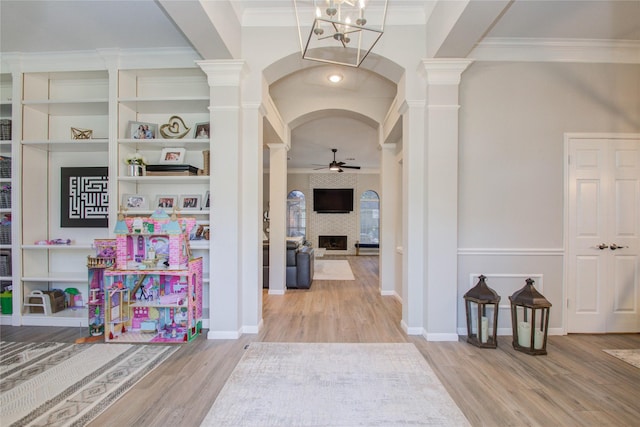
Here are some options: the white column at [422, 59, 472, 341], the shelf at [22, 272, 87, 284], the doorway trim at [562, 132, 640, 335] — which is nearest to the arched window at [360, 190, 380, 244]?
the doorway trim at [562, 132, 640, 335]

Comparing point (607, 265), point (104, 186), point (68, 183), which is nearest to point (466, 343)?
point (607, 265)

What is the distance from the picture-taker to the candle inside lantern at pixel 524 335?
269cm

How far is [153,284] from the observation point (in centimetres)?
305

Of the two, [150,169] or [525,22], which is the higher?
[525,22]

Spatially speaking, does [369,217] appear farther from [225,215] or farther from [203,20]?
[203,20]

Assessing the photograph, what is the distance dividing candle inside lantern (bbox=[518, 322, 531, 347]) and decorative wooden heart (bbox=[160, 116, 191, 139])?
3.97 meters

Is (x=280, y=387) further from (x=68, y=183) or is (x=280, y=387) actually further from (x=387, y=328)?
(x=68, y=183)

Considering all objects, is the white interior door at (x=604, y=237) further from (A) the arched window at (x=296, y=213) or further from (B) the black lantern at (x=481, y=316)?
(A) the arched window at (x=296, y=213)

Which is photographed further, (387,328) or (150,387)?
(387,328)

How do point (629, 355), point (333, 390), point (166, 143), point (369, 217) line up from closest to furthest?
point (333, 390)
point (629, 355)
point (166, 143)
point (369, 217)

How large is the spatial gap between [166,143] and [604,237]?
479 cm

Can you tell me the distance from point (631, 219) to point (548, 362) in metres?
1.91

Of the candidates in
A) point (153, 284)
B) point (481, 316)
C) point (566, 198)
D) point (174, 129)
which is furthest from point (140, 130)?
point (566, 198)

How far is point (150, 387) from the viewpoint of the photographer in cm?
210
